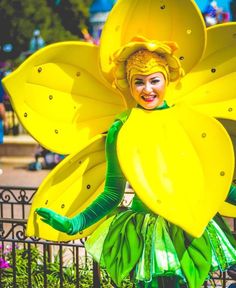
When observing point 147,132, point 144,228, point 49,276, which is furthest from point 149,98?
point 49,276

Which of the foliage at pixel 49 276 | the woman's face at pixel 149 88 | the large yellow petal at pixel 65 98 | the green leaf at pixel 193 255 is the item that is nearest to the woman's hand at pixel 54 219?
the large yellow petal at pixel 65 98

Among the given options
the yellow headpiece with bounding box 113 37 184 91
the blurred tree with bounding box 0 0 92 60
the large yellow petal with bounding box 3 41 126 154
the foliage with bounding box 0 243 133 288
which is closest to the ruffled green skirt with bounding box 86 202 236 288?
the large yellow petal with bounding box 3 41 126 154

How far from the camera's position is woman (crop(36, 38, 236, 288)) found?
2.30m

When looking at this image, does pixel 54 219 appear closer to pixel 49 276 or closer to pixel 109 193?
pixel 109 193

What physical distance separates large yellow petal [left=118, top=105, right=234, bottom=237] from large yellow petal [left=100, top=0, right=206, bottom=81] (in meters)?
0.29

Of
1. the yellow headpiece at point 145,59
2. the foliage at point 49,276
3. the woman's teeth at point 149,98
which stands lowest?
the foliage at point 49,276

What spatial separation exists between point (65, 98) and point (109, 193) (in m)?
0.50

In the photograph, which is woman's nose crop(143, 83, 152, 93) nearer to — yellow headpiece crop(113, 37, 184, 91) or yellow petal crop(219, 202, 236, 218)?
yellow headpiece crop(113, 37, 184, 91)

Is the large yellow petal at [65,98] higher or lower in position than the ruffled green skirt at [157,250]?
higher

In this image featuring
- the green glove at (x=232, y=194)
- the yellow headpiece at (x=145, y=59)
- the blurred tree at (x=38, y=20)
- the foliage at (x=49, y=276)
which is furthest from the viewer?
the blurred tree at (x=38, y=20)

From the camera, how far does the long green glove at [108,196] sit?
7.82ft

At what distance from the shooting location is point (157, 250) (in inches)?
89.8

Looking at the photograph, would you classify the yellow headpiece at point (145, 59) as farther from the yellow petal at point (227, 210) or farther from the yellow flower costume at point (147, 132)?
the yellow petal at point (227, 210)

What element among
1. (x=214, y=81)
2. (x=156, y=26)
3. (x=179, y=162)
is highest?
(x=156, y=26)
